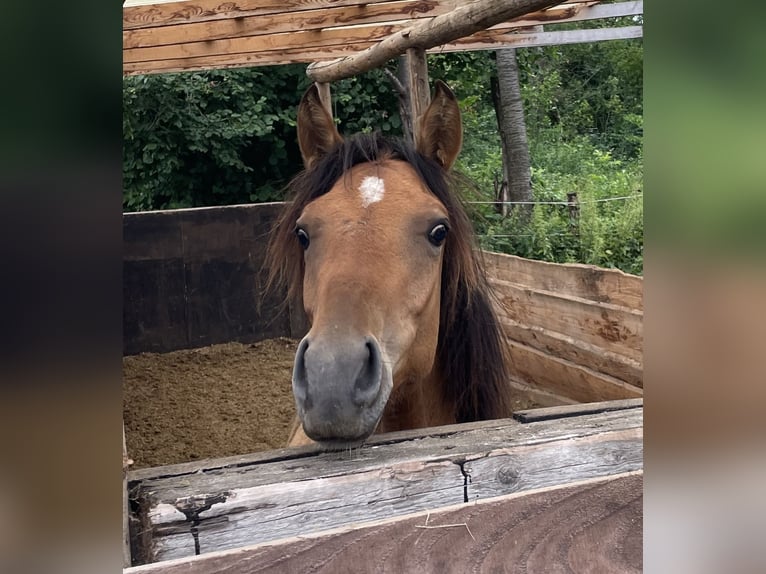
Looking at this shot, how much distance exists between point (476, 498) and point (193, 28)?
110 inches

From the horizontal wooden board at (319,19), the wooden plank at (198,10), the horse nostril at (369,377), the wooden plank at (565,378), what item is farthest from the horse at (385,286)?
the horizontal wooden board at (319,19)

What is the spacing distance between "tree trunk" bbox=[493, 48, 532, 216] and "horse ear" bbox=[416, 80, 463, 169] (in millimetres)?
4644

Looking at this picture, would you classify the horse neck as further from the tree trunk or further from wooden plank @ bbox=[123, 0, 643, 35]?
the tree trunk

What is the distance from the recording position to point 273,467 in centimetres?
110

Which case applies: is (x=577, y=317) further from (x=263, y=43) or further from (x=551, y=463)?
(x=263, y=43)

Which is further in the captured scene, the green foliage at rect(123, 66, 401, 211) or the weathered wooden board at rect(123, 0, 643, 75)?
the green foliage at rect(123, 66, 401, 211)

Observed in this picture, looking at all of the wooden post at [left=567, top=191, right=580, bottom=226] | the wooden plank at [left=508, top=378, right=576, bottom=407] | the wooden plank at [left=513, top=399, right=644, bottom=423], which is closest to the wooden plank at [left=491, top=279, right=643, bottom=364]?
the wooden plank at [left=508, top=378, right=576, bottom=407]

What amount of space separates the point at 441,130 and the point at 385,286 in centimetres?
65

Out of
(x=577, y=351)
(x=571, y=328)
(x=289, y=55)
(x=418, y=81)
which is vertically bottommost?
(x=577, y=351)

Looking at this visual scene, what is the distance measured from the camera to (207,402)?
13.0 ft

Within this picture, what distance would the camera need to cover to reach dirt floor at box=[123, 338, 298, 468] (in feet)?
11.5

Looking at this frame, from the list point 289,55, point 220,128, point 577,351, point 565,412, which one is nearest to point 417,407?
point 565,412

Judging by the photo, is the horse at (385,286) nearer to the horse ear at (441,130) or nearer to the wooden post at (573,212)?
the horse ear at (441,130)
